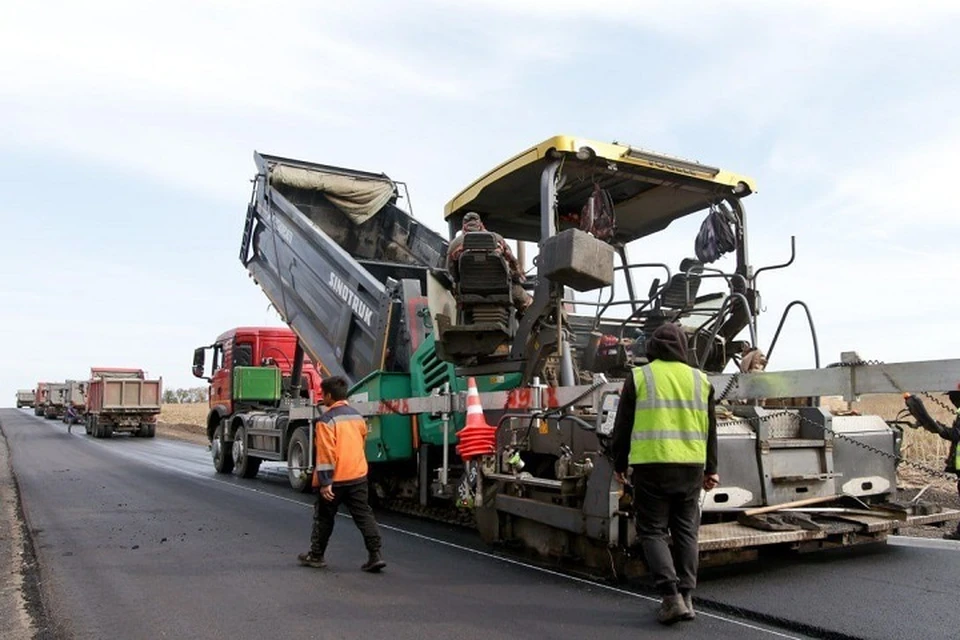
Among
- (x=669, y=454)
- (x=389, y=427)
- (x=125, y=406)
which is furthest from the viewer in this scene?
(x=125, y=406)

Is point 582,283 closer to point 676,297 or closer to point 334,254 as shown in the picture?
point 676,297

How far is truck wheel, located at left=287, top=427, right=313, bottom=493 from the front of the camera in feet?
32.6

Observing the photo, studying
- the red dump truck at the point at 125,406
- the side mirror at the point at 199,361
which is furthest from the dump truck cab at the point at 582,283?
the red dump truck at the point at 125,406

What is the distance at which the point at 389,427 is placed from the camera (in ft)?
25.5

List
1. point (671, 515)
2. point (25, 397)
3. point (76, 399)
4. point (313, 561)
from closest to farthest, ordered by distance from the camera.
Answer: point (671, 515), point (313, 561), point (76, 399), point (25, 397)

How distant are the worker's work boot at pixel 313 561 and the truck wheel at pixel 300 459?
4.15 metres

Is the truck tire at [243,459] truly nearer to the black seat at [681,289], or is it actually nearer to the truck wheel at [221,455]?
the truck wheel at [221,455]

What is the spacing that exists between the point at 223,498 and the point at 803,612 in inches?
291

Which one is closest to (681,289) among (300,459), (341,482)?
(341,482)

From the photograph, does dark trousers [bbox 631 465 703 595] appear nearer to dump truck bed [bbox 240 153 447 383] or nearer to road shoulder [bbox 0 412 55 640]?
road shoulder [bbox 0 412 55 640]

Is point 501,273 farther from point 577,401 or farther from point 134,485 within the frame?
point 134,485

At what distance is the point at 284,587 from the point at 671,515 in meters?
2.47

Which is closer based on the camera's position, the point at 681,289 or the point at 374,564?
the point at 374,564

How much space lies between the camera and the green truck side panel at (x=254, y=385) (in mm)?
12930
